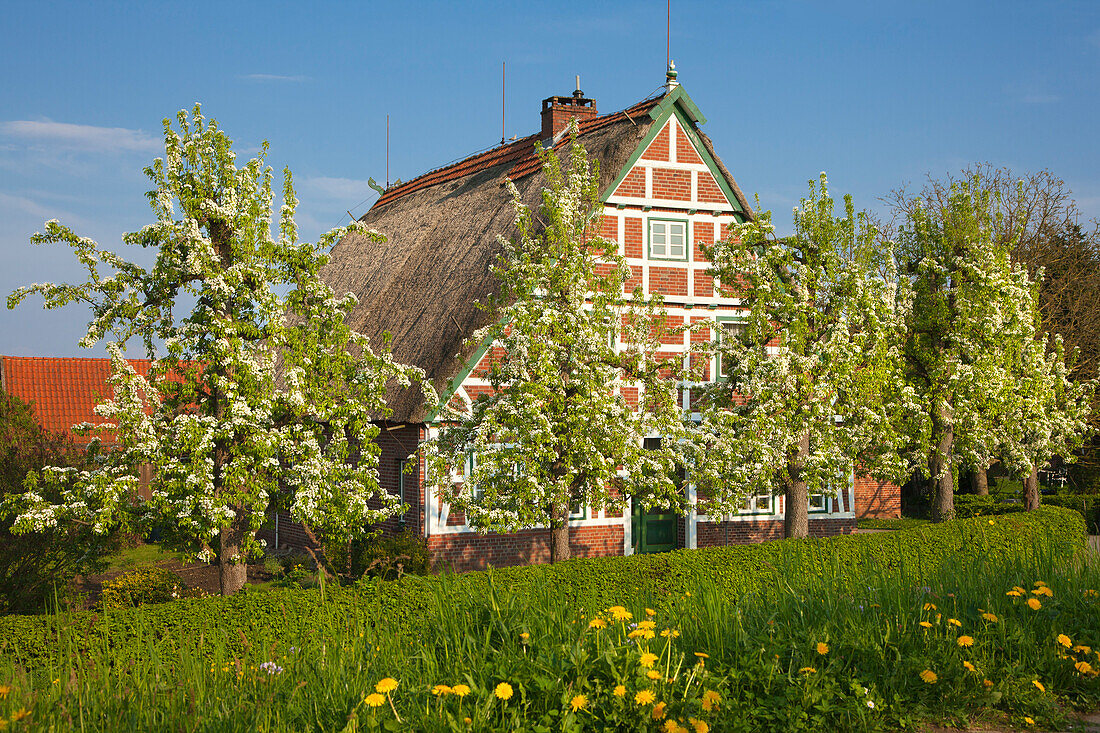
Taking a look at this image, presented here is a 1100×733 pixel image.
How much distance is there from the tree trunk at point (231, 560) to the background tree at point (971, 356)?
39.2ft

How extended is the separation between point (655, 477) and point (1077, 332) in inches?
762

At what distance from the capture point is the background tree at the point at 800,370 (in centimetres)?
1416

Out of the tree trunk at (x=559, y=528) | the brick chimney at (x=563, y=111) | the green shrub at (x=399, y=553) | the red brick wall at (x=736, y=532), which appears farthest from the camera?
the brick chimney at (x=563, y=111)

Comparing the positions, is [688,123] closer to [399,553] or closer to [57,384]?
[399,553]

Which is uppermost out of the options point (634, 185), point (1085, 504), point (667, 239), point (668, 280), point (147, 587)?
point (634, 185)

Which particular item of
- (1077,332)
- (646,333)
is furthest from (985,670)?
(1077,332)

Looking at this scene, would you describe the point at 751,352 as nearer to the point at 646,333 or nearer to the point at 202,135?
the point at 646,333

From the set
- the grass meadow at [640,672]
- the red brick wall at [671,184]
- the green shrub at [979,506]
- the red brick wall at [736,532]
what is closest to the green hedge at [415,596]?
the grass meadow at [640,672]

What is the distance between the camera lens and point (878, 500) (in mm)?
26547

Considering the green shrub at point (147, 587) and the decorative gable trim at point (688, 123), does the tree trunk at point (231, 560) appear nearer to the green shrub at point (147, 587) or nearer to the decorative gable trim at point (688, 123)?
the green shrub at point (147, 587)

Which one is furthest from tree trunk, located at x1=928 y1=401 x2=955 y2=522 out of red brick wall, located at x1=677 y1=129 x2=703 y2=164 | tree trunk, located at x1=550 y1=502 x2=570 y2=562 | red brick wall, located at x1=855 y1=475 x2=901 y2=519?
tree trunk, located at x1=550 y1=502 x2=570 y2=562

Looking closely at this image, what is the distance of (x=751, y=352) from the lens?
14594 millimetres

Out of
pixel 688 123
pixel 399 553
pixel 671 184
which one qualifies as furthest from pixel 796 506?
pixel 688 123

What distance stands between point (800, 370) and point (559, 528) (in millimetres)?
4807
